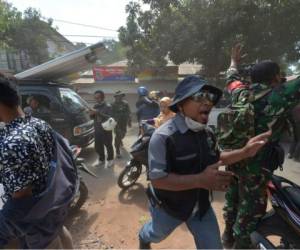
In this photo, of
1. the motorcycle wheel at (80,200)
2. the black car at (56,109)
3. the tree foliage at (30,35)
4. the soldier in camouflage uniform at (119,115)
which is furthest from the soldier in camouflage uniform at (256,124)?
the tree foliage at (30,35)

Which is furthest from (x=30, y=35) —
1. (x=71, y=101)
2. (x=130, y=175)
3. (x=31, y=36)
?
(x=130, y=175)

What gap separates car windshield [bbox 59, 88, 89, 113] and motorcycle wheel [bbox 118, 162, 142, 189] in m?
2.58

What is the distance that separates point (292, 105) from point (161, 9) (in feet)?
40.9

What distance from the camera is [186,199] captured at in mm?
2217

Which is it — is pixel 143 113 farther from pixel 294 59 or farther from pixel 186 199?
pixel 294 59

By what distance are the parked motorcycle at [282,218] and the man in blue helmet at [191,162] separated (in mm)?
479

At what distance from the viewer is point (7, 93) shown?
1.98 m

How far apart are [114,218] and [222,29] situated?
9632 mm

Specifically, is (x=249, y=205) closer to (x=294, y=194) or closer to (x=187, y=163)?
(x=294, y=194)

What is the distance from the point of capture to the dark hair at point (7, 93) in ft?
6.42

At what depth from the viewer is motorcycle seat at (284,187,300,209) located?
2296 millimetres

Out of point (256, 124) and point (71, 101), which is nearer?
point (256, 124)

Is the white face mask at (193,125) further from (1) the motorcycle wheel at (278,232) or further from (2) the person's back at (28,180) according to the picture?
(1) the motorcycle wheel at (278,232)

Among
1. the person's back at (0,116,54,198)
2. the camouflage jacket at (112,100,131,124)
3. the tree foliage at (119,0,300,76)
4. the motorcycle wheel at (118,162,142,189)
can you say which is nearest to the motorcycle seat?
the person's back at (0,116,54,198)
